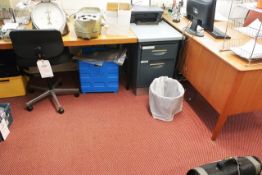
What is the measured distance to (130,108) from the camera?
7.85 ft

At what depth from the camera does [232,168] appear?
1448 mm

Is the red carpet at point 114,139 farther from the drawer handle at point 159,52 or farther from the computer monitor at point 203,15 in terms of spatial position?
the computer monitor at point 203,15

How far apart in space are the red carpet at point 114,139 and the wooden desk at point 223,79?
0.85 ft

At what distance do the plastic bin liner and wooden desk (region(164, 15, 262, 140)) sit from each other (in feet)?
0.70

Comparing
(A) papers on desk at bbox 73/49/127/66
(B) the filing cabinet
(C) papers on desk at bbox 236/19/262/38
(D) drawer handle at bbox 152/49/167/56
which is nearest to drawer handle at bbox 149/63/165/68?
(B) the filing cabinet

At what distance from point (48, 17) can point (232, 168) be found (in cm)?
200

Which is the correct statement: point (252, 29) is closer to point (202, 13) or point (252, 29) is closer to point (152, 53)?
point (202, 13)

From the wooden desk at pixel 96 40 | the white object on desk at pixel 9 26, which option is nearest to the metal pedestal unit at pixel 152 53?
the wooden desk at pixel 96 40

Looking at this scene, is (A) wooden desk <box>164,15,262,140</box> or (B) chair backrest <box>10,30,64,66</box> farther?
(B) chair backrest <box>10,30,64,66</box>

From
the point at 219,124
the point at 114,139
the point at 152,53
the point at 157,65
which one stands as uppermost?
the point at 152,53

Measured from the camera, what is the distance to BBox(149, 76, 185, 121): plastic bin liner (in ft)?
6.93

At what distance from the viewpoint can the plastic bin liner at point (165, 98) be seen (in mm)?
2113

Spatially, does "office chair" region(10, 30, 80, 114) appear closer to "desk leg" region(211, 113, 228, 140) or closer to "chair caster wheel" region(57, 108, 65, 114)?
"chair caster wheel" region(57, 108, 65, 114)

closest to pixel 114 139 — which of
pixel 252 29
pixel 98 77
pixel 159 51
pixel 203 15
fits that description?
pixel 98 77
